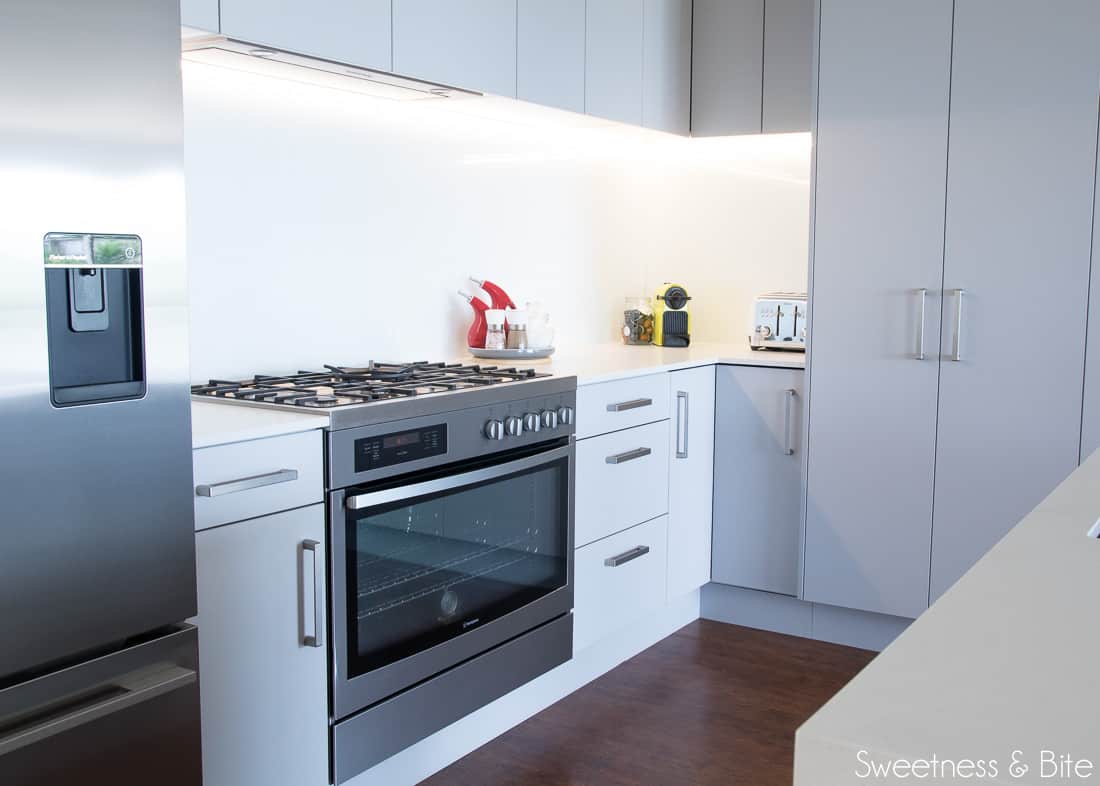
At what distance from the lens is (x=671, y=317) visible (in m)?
4.07

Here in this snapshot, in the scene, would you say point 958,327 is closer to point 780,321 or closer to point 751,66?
point 780,321

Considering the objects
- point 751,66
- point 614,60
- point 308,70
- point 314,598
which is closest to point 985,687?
point 314,598

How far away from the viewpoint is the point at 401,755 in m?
2.63

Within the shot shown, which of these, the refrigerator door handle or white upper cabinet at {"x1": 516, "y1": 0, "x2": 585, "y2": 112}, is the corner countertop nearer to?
white upper cabinet at {"x1": 516, "y1": 0, "x2": 585, "y2": 112}

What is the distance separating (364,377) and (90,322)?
127cm

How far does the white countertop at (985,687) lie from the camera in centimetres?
73

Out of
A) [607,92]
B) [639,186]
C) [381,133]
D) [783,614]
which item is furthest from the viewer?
[639,186]

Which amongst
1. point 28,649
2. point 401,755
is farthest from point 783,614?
point 28,649

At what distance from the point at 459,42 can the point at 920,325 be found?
5.24 feet

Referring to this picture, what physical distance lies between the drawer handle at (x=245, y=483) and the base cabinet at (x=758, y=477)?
77.4 inches

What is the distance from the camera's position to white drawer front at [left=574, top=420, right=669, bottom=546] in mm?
3057

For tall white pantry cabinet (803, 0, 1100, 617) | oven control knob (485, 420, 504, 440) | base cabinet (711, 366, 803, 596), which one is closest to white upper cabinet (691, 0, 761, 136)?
tall white pantry cabinet (803, 0, 1100, 617)

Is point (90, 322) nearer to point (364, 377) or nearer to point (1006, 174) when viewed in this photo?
point (364, 377)

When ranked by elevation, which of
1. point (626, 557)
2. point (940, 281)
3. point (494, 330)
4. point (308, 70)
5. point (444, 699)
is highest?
point (308, 70)
